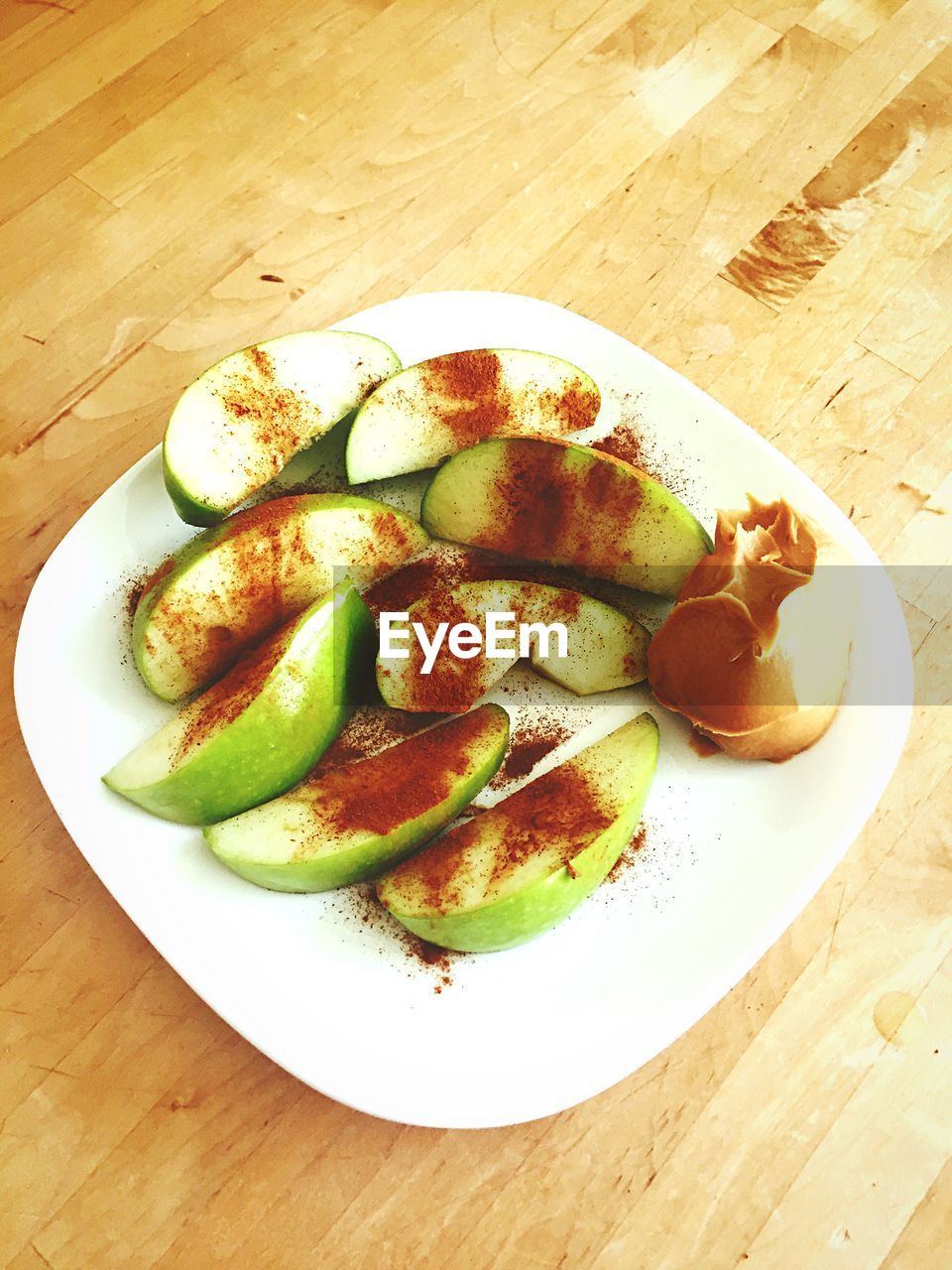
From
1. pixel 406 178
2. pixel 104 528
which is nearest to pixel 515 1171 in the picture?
pixel 104 528

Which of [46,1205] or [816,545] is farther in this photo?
[816,545]

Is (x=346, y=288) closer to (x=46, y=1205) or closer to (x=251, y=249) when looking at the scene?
(x=251, y=249)

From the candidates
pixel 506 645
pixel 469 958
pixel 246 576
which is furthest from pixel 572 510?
pixel 469 958

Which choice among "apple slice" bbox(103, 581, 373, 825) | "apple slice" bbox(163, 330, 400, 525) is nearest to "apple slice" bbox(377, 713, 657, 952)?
"apple slice" bbox(103, 581, 373, 825)

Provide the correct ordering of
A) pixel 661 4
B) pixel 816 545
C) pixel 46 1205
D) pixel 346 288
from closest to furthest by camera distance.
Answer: pixel 46 1205
pixel 816 545
pixel 346 288
pixel 661 4

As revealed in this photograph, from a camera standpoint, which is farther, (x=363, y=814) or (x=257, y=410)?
(x=257, y=410)
